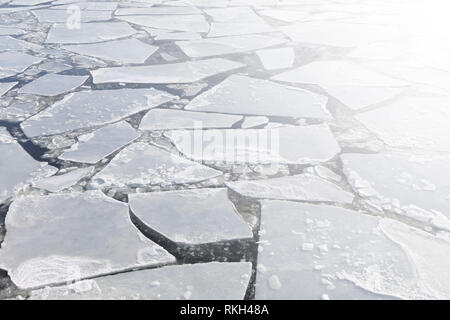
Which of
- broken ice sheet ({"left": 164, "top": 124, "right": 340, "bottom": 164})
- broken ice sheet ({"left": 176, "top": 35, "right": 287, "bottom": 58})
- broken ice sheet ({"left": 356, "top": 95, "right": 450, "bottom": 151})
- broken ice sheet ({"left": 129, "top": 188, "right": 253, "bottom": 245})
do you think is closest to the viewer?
broken ice sheet ({"left": 129, "top": 188, "right": 253, "bottom": 245})

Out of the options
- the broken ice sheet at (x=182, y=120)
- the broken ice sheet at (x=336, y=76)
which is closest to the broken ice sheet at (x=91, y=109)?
the broken ice sheet at (x=182, y=120)

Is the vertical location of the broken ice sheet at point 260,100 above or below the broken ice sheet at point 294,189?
above

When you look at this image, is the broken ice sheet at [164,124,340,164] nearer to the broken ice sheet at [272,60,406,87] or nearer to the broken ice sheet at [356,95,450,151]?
the broken ice sheet at [356,95,450,151]

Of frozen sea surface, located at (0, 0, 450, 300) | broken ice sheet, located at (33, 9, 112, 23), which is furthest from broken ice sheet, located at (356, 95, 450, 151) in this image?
broken ice sheet, located at (33, 9, 112, 23)

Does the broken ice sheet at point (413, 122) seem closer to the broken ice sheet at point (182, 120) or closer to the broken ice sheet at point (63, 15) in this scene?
the broken ice sheet at point (182, 120)

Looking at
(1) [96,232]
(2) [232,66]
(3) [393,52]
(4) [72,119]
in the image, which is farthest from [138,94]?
(3) [393,52]

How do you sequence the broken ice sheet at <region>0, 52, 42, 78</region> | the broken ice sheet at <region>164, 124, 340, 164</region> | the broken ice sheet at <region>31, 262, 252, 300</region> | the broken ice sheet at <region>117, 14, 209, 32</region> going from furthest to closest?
the broken ice sheet at <region>117, 14, 209, 32</region>, the broken ice sheet at <region>0, 52, 42, 78</region>, the broken ice sheet at <region>164, 124, 340, 164</region>, the broken ice sheet at <region>31, 262, 252, 300</region>

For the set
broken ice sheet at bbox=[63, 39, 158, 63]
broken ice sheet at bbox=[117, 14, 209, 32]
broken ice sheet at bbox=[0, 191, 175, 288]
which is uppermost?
broken ice sheet at bbox=[117, 14, 209, 32]
